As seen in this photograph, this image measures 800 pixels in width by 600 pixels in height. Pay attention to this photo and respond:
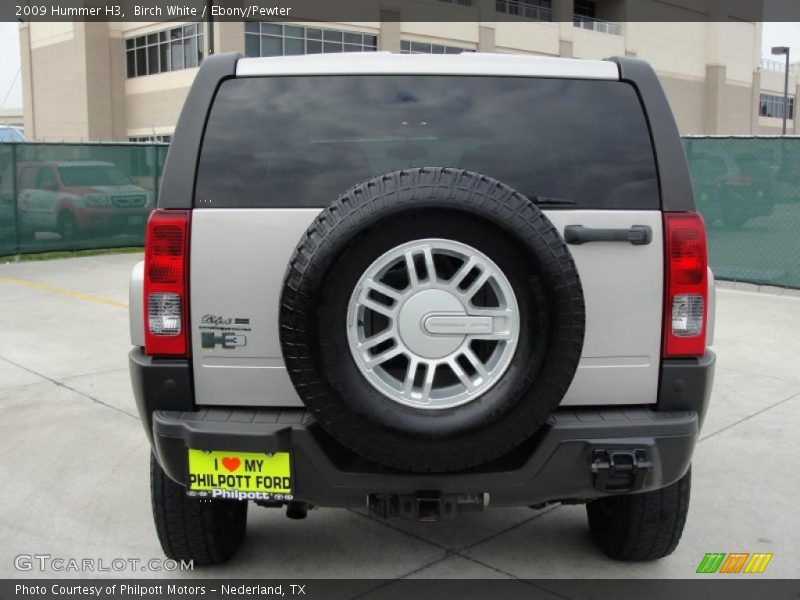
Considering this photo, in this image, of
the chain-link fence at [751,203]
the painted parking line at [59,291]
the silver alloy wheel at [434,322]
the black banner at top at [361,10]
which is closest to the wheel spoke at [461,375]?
the silver alloy wheel at [434,322]

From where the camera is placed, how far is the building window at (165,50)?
121ft

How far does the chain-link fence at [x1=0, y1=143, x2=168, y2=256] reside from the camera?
14047mm

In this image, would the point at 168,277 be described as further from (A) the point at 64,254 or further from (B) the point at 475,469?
(A) the point at 64,254

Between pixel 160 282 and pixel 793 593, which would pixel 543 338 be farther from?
pixel 793 593

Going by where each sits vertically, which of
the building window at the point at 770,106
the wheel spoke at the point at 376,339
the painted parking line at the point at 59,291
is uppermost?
the building window at the point at 770,106

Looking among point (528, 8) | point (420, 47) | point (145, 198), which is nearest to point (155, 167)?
point (145, 198)

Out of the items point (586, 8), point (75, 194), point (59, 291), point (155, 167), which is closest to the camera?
point (59, 291)

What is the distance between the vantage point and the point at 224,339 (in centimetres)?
300

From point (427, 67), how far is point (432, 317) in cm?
99

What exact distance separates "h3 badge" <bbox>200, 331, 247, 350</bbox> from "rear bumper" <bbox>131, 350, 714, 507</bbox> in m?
0.11

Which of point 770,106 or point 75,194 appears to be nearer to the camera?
point 75,194

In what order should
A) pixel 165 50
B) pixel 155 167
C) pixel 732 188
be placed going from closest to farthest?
pixel 732 188
pixel 155 167
pixel 165 50

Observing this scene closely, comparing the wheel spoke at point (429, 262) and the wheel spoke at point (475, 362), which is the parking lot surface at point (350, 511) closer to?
the wheel spoke at point (475, 362)

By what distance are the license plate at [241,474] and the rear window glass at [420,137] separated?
837 mm
